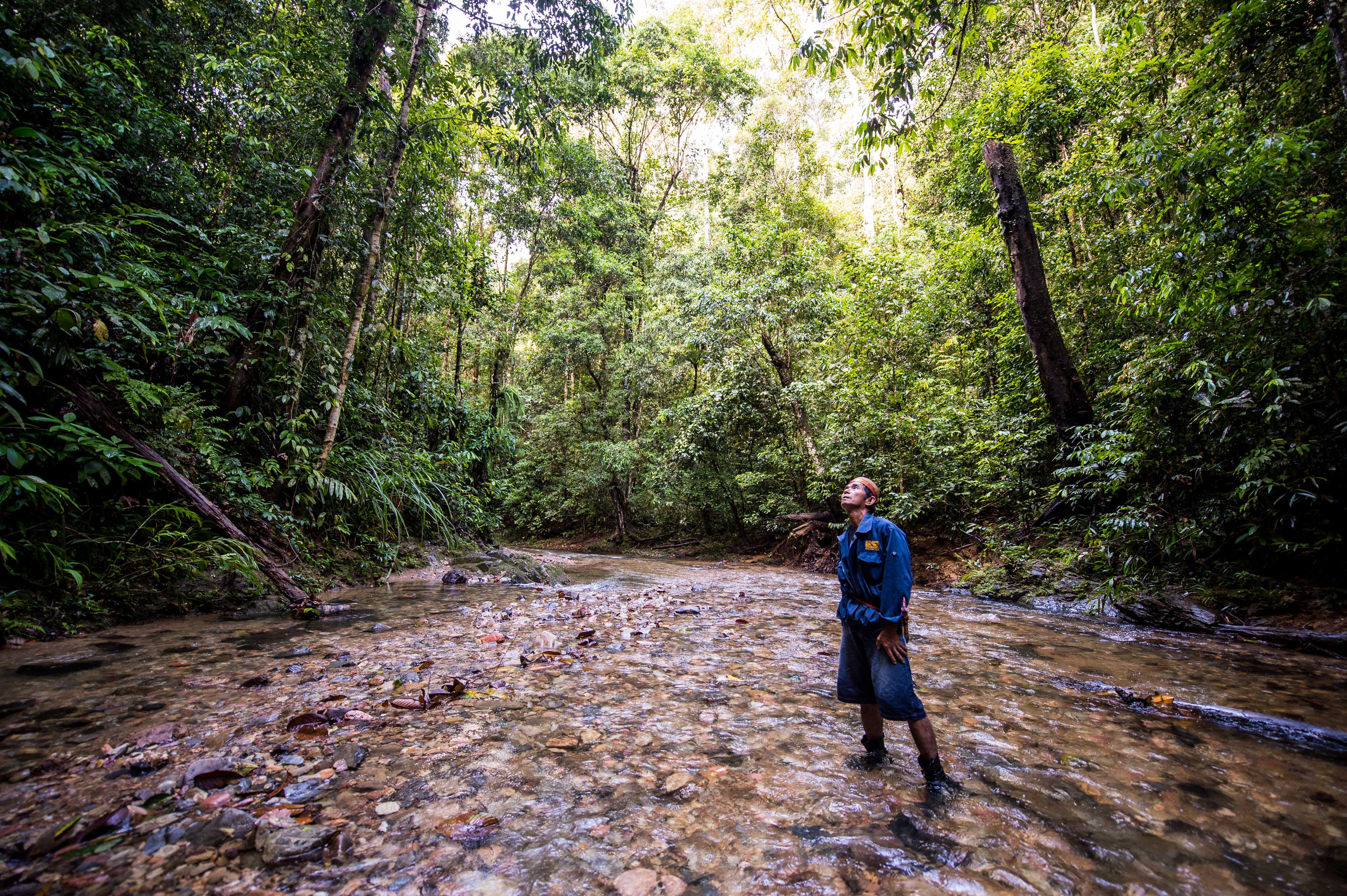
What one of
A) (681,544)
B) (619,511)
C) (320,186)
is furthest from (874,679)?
Result: (619,511)

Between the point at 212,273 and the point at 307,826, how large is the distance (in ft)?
22.3

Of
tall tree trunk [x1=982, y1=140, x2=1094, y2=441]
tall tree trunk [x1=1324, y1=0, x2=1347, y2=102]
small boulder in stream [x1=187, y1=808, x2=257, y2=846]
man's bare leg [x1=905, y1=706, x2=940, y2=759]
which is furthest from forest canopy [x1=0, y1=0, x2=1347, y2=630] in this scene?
man's bare leg [x1=905, y1=706, x2=940, y2=759]

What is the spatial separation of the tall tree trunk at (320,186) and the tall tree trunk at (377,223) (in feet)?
1.71

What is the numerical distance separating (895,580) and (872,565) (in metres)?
0.16

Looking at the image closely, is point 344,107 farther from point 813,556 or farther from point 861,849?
point 813,556

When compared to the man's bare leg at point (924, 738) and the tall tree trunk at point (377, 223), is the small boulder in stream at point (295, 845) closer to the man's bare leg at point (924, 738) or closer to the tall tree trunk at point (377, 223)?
the man's bare leg at point (924, 738)

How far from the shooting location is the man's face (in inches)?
120

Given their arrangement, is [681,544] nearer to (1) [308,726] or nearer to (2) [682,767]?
(2) [682,767]

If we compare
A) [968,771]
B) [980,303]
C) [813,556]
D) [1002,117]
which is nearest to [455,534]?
[813,556]

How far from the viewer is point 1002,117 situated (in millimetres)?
10570

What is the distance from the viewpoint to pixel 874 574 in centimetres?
296

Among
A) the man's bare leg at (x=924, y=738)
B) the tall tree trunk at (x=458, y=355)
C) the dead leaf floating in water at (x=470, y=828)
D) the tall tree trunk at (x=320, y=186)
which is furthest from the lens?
the tall tree trunk at (x=458, y=355)

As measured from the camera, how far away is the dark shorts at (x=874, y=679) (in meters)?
2.70

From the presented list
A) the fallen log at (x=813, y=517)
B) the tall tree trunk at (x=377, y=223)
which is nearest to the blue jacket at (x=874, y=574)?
the tall tree trunk at (x=377, y=223)
